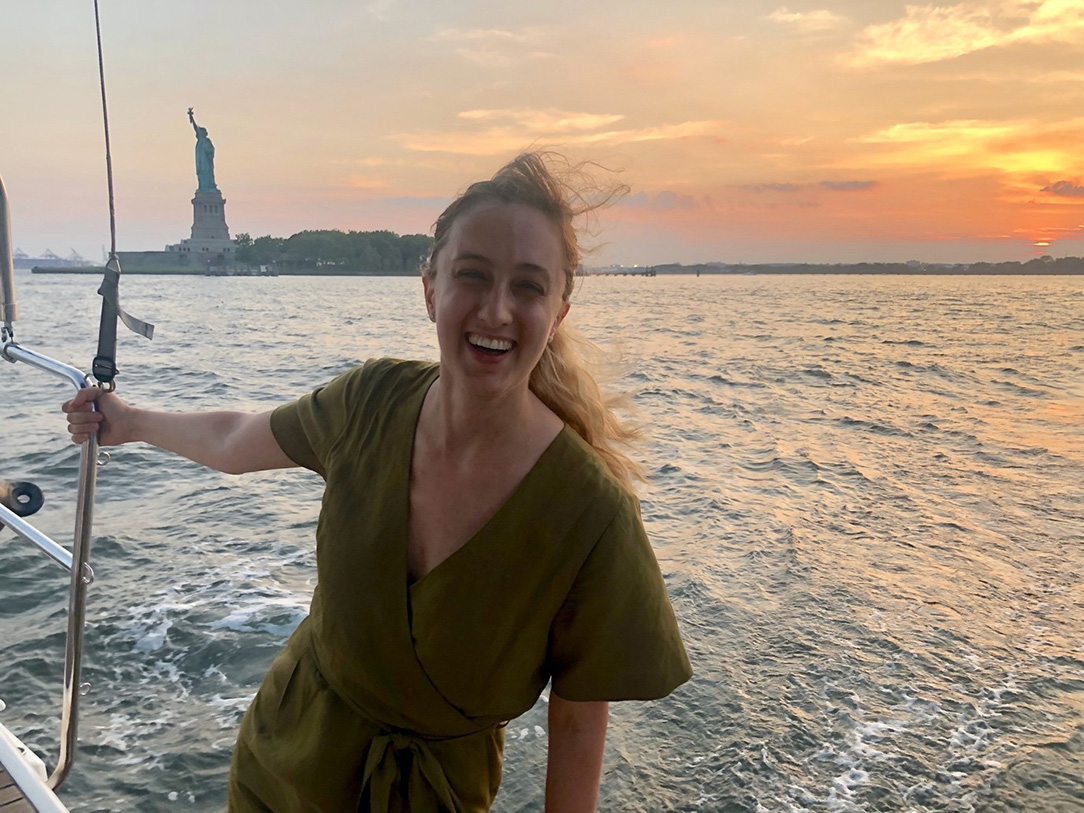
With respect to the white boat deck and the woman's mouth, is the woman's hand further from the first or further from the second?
the woman's mouth

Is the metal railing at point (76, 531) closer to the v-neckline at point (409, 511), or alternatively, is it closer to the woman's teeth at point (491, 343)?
the v-neckline at point (409, 511)

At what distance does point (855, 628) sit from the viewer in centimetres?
466

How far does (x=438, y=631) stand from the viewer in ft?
4.79

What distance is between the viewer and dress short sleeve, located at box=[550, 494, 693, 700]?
1.41 metres

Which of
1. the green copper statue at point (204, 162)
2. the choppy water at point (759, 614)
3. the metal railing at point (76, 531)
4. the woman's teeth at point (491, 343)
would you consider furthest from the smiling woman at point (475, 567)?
the green copper statue at point (204, 162)

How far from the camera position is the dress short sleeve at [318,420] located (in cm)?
174

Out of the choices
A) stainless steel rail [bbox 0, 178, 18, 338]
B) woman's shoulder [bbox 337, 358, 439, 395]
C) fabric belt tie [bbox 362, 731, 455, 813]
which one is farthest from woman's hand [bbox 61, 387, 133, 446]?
fabric belt tie [bbox 362, 731, 455, 813]

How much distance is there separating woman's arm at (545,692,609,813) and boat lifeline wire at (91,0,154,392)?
1313mm

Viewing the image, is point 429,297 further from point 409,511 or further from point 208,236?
point 208,236

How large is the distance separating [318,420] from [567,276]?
0.64 metres

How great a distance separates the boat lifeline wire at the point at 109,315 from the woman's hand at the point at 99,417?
0.12 feet

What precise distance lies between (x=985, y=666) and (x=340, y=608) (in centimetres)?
396

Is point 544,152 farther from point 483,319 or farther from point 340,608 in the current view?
point 340,608

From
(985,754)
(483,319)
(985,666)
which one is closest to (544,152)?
(483,319)
